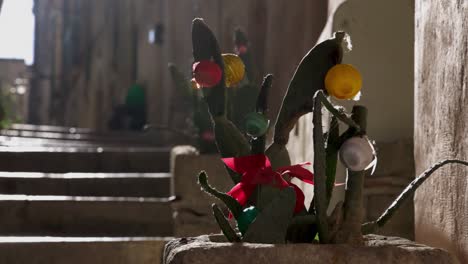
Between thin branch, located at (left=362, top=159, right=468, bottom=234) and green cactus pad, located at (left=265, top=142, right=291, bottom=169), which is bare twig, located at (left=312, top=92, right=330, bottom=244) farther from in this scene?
green cactus pad, located at (left=265, top=142, right=291, bottom=169)

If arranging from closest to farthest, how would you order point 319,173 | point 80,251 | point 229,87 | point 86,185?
point 319,173
point 229,87
point 80,251
point 86,185

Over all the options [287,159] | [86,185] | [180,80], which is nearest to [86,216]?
[86,185]

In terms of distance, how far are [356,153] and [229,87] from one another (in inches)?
50.4

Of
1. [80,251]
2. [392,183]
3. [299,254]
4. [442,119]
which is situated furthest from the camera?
[80,251]

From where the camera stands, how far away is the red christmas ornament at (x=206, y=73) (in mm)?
1512

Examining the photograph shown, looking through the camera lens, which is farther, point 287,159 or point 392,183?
point 392,183

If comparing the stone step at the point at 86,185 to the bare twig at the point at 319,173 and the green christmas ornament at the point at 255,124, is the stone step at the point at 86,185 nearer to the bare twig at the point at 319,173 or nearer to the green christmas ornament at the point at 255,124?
Answer: the green christmas ornament at the point at 255,124

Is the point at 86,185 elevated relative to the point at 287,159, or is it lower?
lower

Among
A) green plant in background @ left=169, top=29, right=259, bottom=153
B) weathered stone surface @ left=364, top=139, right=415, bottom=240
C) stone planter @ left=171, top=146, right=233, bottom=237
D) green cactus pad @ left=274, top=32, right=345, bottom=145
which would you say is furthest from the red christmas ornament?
stone planter @ left=171, top=146, right=233, bottom=237

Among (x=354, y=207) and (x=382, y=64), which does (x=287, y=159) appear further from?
(x=382, y=64)

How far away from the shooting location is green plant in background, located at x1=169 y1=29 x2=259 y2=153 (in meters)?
1.52

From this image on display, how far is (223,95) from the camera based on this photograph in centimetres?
156

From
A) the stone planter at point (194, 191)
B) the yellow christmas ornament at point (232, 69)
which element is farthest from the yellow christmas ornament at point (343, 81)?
the stone planter at point (194, 191)

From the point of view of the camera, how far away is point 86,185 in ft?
15.0
